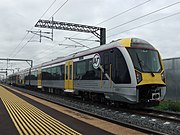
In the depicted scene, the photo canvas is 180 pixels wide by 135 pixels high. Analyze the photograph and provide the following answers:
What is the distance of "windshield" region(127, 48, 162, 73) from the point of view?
12641mm

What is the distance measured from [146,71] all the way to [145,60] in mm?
667

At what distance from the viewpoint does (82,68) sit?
58.0ft

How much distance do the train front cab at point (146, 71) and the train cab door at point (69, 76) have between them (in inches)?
297

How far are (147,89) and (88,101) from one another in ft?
21.4

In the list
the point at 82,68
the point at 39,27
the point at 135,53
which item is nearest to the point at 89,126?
the point at 135,53

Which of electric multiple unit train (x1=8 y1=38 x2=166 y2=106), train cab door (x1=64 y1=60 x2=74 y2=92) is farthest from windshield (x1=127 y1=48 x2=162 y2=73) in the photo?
train cab door (x1=64 y1=60 x2=74 y2=92)

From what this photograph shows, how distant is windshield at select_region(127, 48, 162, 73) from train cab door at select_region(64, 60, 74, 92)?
7707 millimetres

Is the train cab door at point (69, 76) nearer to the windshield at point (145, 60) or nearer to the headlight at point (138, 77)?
the windshield at point (145, 60)

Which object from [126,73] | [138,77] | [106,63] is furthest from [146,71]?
[106,63]

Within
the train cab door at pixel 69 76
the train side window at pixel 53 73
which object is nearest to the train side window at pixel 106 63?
the train cab door at pixel 69 76

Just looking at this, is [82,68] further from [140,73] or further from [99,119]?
[99,119]

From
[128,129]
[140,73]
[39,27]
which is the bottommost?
[128,129]

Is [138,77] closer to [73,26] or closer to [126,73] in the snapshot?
[126,73]

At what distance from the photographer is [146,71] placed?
12625 millimetres
